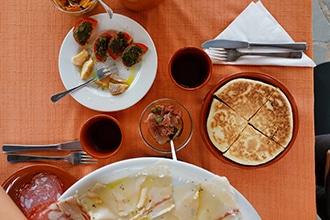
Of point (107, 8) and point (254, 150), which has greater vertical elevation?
point (107, 8)

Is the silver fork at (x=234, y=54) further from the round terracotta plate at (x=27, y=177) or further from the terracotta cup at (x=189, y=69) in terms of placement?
the round terracotta plate at (x=27, y=177)

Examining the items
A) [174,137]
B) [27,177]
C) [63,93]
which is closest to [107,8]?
[63,93]

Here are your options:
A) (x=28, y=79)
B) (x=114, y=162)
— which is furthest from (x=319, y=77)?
(x=28, y=79)

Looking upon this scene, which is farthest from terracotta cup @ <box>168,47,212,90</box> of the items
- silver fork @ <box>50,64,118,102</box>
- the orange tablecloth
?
silver fork @ <box>50,64,118,102</box>

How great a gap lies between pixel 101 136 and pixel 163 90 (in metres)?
0.18

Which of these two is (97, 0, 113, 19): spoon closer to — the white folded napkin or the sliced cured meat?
the white folded napkin

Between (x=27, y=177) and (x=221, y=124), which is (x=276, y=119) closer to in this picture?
(x=221, y=124)

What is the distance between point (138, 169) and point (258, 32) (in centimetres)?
42

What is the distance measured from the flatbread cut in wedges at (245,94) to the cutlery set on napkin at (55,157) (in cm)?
34

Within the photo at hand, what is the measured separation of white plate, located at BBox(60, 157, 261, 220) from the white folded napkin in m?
0.26

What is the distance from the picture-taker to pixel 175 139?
955 mm

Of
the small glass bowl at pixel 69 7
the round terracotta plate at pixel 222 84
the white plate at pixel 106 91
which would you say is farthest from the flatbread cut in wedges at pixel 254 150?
the small glass bowl at pixel 69 7

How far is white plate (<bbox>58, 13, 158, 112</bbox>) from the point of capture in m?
0.94

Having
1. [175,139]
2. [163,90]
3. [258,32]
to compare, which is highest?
[258,32]
